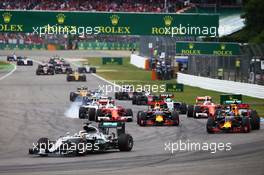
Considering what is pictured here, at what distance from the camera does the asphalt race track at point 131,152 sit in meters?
19.8

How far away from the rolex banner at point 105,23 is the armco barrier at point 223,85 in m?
4.10

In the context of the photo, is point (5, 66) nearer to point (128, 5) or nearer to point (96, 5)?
point (96, 5)

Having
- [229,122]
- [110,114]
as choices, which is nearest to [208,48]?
[110,114]

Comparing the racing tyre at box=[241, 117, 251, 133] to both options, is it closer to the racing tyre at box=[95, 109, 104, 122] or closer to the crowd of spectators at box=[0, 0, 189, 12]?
the racing tyre at box=[95, 109, 104, 122]

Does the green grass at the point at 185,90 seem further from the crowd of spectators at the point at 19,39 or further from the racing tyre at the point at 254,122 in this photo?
the crowd of spectators at the point at 19,39

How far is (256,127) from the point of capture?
31.0 metres

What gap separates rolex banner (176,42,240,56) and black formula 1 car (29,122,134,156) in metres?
33.9

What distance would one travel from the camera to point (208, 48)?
2408 inches

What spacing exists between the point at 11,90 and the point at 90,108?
24.5m

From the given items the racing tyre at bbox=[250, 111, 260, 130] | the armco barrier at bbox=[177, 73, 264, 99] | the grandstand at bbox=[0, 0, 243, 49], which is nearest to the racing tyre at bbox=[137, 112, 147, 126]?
the racing tyre at bbox=[250, 111, 260, 130]

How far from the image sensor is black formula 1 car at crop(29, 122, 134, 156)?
74.5 ft

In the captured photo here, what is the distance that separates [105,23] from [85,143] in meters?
26.6

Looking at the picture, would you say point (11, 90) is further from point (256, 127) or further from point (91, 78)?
point (256, 127)

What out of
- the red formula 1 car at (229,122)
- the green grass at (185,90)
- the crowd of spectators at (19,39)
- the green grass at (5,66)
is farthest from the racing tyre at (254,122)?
the crowd of spectators at (19,39)
